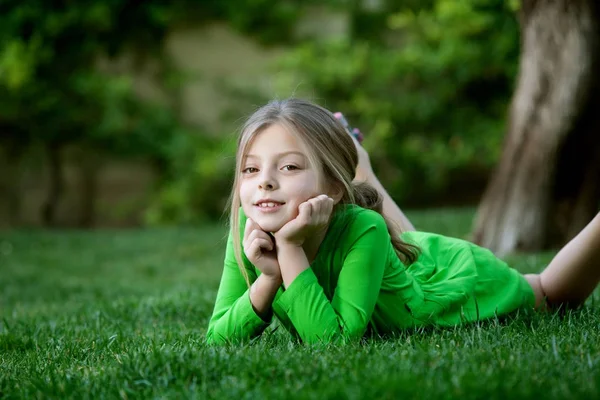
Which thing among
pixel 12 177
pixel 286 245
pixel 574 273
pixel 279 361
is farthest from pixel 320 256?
pixel 12 177

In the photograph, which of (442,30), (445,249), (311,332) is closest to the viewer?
(311,332)

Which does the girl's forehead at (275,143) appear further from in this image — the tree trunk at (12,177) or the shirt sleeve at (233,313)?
the tree trunk at (12,177)

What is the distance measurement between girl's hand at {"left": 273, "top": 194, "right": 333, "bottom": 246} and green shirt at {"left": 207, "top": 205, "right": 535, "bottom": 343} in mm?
119

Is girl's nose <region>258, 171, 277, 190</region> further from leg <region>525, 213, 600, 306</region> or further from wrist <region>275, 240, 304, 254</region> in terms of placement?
leg <region>525, 213, 600, 306</region>

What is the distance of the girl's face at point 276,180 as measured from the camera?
2.27 metres

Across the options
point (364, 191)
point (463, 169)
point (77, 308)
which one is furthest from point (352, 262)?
point (463, 169)

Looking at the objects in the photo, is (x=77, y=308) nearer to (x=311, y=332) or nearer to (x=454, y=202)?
(x=311, y=332)

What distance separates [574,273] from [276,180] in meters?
1.27

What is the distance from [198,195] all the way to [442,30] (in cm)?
445

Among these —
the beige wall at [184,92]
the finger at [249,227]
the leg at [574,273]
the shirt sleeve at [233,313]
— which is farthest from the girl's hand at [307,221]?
the beige wall at [184,92]

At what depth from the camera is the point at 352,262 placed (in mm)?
2299

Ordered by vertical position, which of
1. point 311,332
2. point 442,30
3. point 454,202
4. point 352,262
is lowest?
point 454,202

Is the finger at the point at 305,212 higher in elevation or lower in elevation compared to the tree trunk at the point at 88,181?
higher

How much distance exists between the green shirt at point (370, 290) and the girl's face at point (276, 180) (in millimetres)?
191
